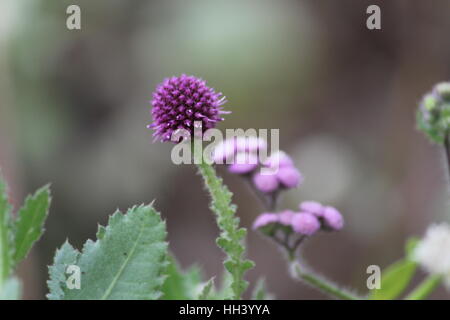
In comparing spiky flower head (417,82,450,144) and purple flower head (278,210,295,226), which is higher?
spiky flower head (417,82,450,144)

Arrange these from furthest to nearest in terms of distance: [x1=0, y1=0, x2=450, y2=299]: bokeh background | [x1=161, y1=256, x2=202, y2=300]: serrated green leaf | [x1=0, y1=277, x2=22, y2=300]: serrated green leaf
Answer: [x1=0, y1=0, x2=450, y2=299]: bokeh background → [x1=161, y1=256, x2=202, y2=300]: serrated green leaf → [x1=0, y1=277, x2=22, y2=300]: serrated green leaf

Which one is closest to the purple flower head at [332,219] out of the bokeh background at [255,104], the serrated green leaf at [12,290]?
the serrated green leaf at [12,290]

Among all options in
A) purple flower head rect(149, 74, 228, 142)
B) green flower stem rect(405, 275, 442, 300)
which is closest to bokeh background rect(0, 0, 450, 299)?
green flower stem rect(405, 275, 442, 300)

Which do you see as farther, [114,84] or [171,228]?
[171,228]

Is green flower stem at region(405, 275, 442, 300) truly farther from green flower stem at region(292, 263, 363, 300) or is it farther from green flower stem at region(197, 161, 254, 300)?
green flower stem at region(197, 161, 254, 300)

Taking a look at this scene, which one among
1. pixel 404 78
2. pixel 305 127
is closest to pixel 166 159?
pixel 305 127

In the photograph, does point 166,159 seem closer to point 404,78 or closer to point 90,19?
point 90,19

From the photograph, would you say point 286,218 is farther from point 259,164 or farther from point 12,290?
point 12,290
